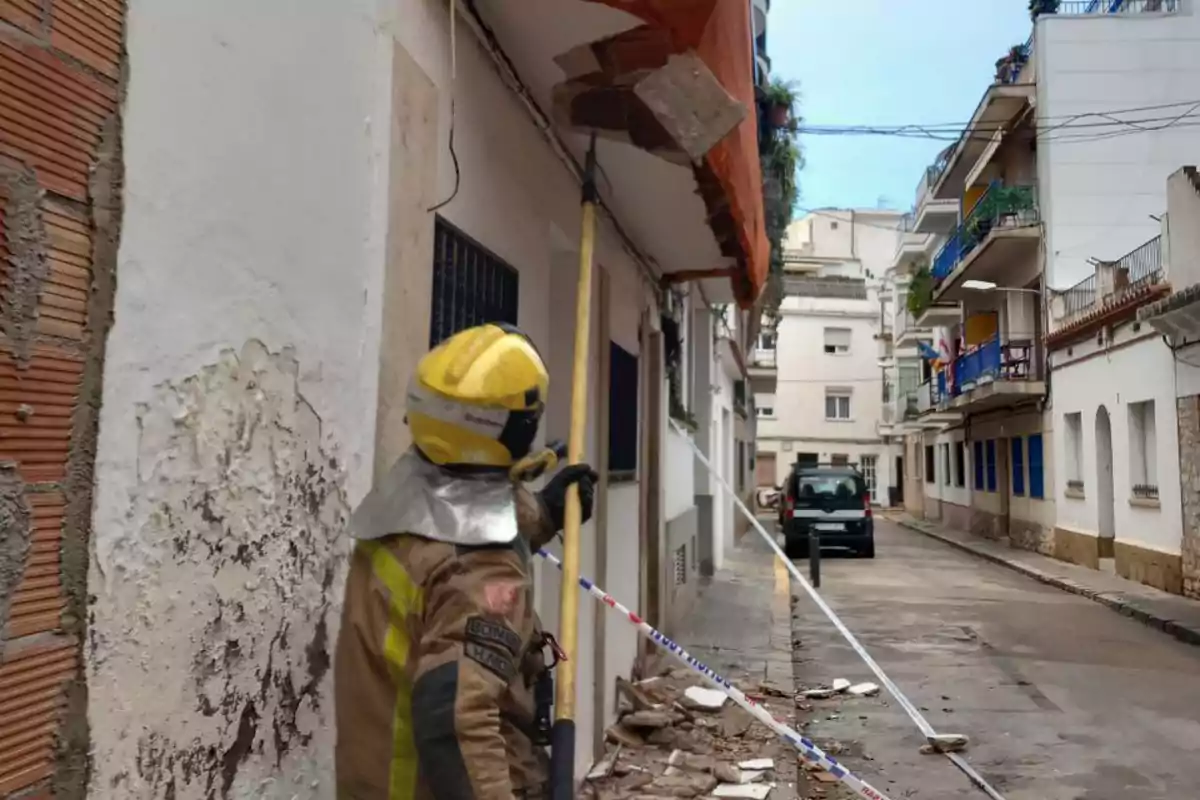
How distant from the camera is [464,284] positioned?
3.12 meters

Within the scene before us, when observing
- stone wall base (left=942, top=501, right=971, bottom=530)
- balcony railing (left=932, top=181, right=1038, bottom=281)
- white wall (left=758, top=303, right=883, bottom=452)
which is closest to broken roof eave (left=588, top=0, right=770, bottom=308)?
balcony railing (left=932, top=181, right=1038, bottom=281)

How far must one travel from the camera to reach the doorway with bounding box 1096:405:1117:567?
16.5 m

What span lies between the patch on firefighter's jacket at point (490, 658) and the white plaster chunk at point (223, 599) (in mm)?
550

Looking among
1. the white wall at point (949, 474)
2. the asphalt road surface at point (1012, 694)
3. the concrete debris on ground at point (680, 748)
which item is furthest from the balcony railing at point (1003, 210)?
the concrete debris on ground at point (680, 748)

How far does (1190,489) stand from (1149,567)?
1.72 m

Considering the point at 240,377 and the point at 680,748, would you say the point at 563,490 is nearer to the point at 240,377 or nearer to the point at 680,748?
the point at 240,377

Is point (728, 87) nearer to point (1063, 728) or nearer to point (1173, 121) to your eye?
point (1063, 728)

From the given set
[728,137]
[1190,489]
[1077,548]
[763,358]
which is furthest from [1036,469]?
[728,137]

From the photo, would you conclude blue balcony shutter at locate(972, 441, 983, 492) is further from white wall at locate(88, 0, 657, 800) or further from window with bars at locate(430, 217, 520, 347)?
white wall at locate(88, 0, 657, 800)

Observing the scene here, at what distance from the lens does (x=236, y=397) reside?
193 cm

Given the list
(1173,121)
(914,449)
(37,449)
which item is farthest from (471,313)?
(914,449)

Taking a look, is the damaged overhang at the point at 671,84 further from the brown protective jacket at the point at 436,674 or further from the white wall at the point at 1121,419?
the white wall at the point at 1121,419

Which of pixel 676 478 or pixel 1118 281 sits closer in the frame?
pixel 676 478

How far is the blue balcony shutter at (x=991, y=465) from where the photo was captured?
23.8 m
